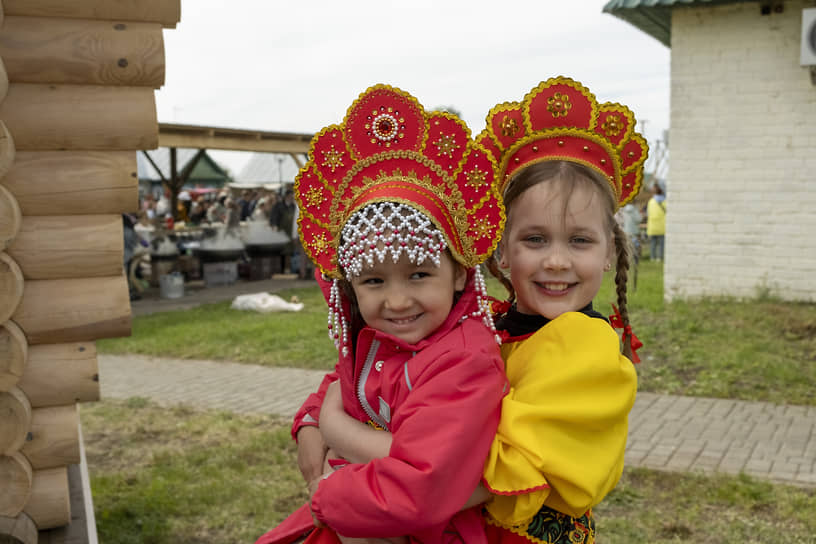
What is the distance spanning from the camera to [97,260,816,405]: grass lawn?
263 inches

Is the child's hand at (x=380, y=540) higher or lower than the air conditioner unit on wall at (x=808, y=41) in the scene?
lower

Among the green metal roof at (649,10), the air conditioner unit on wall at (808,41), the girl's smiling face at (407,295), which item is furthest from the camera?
the green metal roof at (649,10)

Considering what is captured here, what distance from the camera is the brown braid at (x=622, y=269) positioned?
6.94ft

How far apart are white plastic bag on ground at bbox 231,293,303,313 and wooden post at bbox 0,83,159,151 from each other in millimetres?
8323

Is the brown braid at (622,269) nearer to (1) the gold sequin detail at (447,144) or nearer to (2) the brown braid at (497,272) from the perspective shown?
(2) the brown braid at (497,272)

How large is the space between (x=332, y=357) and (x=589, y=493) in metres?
6.84

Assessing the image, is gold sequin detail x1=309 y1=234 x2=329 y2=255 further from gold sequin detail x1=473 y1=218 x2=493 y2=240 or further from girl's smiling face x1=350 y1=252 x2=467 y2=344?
gold sequin detail x1=473 y1=218 x2=493 y2=240

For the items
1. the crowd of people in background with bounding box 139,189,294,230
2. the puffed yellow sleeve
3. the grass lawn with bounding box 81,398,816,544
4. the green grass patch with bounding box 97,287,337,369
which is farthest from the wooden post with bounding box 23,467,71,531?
the crowd of people in background with bounding box 139,189,294,230

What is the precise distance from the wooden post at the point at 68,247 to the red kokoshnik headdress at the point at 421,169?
6.02 feet

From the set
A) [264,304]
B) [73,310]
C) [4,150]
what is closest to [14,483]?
[73,310]

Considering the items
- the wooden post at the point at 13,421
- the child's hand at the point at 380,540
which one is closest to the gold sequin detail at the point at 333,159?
the child's hand at the point at 380,540

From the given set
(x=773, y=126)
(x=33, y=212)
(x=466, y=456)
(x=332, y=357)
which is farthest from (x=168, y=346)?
(x=466, y=456)

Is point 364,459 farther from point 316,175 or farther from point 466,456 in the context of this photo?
point 316,175

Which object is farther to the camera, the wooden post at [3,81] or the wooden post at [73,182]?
the wooden post at [73,182]
